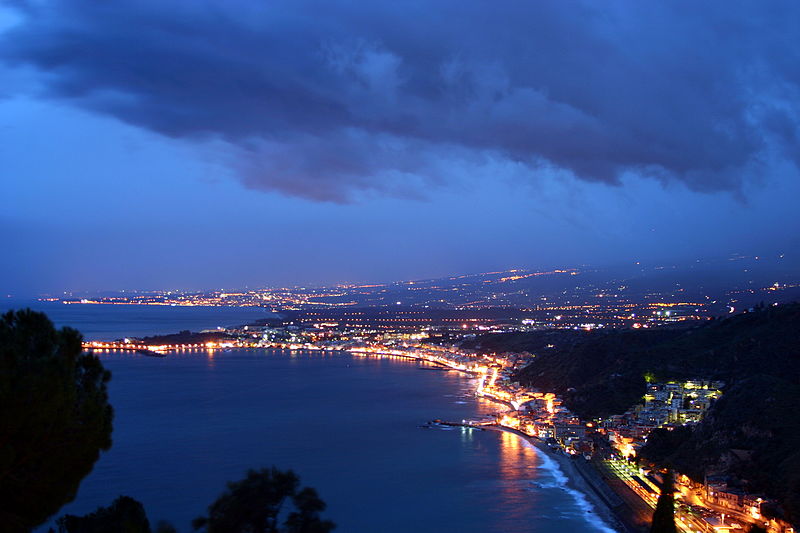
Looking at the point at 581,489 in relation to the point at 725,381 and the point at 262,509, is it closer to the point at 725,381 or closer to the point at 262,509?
the point at 725,381

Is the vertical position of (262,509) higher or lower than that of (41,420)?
lower

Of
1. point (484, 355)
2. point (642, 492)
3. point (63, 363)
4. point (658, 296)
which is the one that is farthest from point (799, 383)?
point (658, 296)

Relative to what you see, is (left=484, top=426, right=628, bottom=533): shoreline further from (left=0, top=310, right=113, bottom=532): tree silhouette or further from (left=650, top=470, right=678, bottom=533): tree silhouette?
(left=0, top=310, right=113, bottom=532): tree silhouette

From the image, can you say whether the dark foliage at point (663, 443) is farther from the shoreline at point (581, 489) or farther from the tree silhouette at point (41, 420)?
the tree silhouette at point (41, 420)

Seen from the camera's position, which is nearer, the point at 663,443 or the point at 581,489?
the point at 581,489

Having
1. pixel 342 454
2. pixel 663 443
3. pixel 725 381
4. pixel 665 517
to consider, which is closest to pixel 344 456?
pixel 342 454

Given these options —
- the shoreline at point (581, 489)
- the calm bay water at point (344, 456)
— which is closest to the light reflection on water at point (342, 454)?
the calm bay water at point (344, 456)
